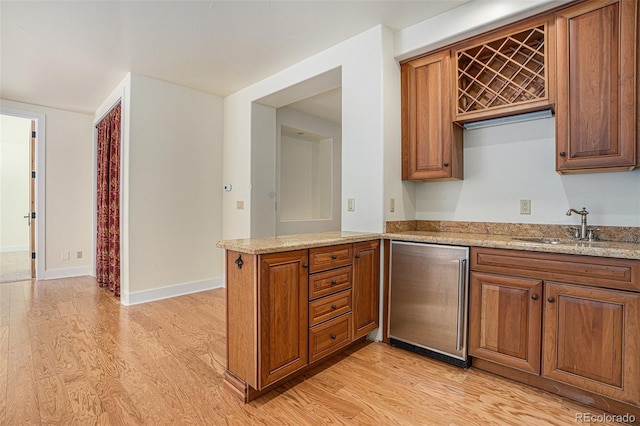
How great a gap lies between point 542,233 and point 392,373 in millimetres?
1503

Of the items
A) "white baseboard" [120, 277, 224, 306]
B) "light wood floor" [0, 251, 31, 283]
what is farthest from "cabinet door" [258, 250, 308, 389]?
"light wood floor" [0, 251, 31, 283]

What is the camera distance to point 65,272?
198 inches

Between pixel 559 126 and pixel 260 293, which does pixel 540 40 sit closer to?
pixel 559 126

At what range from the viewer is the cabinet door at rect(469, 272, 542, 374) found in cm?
193

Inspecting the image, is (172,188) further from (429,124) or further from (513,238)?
(513,238)

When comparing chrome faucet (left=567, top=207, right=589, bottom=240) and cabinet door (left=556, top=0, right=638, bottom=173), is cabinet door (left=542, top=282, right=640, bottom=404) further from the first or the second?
cabinet door (left=556, top=0, right=638, bottom=173)

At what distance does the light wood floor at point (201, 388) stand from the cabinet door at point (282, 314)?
19cm

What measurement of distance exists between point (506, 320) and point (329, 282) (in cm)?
114

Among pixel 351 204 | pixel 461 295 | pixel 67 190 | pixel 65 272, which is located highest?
pixel 67 190

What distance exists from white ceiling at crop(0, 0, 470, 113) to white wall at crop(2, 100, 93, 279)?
1064 millimetres

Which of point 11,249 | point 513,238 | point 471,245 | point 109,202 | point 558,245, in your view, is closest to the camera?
point 558,245

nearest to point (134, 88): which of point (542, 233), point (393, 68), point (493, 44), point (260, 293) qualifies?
point (393, 68)

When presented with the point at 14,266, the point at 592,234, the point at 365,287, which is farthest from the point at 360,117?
the point at 14,266

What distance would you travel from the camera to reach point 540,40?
2.28 metres
